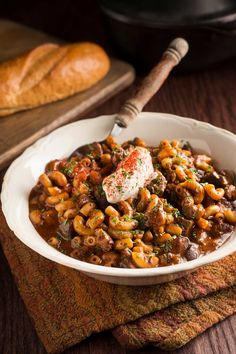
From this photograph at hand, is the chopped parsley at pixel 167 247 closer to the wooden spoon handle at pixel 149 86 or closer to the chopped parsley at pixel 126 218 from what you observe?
the chopped parsley at pixel 126 218

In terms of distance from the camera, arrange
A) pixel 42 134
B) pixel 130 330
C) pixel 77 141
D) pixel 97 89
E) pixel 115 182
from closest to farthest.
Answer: pixel 130 330, pixel 115 182, pixel 77 141, pixel 42 134, pixel 97 89

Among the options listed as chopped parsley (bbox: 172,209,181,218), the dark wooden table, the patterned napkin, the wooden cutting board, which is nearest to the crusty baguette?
the wooden cutting board

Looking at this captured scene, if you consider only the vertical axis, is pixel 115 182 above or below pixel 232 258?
above

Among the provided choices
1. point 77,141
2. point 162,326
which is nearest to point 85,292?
point 162,326

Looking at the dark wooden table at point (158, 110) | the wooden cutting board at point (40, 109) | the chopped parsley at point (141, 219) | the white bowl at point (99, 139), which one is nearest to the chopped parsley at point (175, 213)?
the chopped parsley at point (141, 219)

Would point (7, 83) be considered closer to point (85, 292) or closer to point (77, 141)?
point (77, 141)

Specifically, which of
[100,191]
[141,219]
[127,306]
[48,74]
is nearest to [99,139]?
[100,191]

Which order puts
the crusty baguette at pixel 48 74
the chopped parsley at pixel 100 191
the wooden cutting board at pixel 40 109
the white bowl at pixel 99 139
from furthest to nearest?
the crusty baguette at pixel 48 74, the wooden cutting board at pixel 40 109, the chopped parsley at pixel 100 191, the white bowl at pixel 99 139
